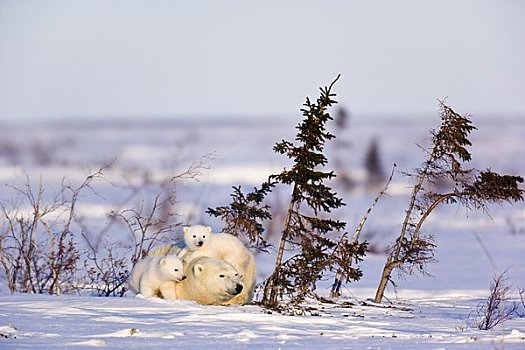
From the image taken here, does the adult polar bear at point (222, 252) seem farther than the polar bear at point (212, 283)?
Yes

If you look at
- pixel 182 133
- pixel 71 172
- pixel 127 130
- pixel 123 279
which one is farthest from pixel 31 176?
pixel 127 130

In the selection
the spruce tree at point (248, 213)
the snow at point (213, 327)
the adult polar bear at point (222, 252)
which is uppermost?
the spruce tree at point (248, 213)

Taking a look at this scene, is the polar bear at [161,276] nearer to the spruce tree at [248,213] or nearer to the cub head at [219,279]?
the cub head at [219,279]

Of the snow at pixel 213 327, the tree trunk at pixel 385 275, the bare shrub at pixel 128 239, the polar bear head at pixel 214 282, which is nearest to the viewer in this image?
the snow at pixel 213 327

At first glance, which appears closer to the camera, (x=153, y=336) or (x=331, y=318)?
(x=153, y=336)

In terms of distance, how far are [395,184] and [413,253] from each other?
2567 cm

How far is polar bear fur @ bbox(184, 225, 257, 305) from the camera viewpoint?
12.8m

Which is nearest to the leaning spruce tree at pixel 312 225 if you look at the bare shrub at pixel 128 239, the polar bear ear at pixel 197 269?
the polar bear ear at pixel 197 269

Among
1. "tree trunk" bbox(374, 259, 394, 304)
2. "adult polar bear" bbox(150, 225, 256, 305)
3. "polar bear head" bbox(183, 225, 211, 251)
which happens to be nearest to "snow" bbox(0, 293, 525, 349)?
"adult polar bear" bbox(150, 225, 256, 305)

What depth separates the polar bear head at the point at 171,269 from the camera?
12.1 metres

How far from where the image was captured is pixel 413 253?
13.9 meters

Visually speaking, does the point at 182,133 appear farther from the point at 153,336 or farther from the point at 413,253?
the point at 153,336

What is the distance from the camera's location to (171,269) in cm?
1209

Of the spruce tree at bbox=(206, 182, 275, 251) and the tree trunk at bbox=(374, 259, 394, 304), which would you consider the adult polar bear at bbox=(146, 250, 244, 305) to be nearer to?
the spruce tree at bbox=(206, 182, 275, 251)
